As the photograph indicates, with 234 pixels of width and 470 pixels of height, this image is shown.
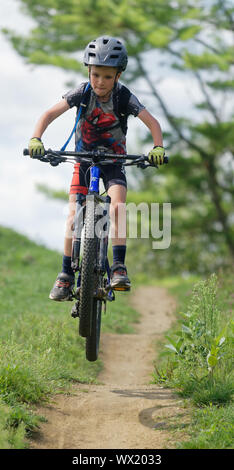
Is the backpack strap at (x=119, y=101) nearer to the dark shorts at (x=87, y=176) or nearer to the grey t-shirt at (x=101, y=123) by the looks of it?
the grey t-shirt at (x=101, y=123)

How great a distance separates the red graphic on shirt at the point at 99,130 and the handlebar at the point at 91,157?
27 centimetres

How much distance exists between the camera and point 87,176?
5.63m

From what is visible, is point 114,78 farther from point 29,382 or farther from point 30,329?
point 30,329

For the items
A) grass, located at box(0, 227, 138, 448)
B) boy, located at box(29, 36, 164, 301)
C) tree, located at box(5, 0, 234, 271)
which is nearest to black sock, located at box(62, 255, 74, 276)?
boy, located at box(29, 36, 164, 301)

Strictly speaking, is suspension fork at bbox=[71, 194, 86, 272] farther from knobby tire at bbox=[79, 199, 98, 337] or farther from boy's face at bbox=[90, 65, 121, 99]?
boy's face at bbox=[90, 65, 121, 99]

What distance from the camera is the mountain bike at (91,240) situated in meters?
4.88

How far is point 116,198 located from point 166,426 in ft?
6.69

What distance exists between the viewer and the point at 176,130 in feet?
64.4

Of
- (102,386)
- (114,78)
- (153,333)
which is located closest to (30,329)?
(102,386)

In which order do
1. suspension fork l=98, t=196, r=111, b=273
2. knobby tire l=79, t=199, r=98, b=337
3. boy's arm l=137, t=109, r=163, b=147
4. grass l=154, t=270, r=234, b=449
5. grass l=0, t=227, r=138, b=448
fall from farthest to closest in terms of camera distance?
1. boy's arm l=137, t=109, r=163, b=147
2. suspension fork l=98, t=196, r=111, b=273
3. knobby tire l=79, t=199, r=98, b=337
4. grass l=0, t=227, r=138, b=448
5. grass l=154, t=270, r=234, b=449

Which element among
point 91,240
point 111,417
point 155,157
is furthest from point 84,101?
point 111,417

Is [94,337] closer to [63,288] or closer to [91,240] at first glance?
[63,288]

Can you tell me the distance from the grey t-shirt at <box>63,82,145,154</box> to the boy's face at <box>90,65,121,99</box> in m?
0.14

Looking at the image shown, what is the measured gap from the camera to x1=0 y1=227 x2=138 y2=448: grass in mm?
4487
